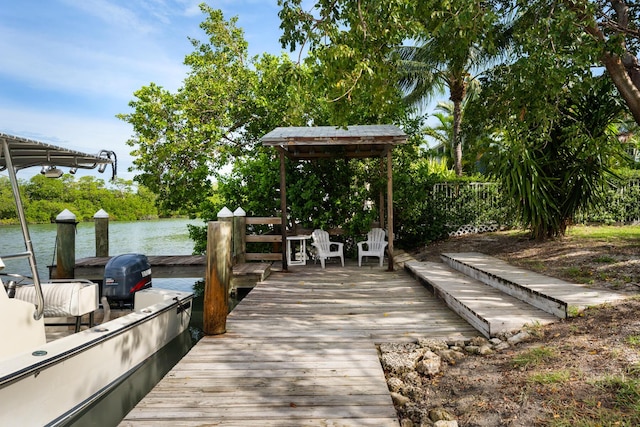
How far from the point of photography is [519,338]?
11.9 ft

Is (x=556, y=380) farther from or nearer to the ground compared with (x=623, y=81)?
nearer to the ground

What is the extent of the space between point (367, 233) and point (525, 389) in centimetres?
656

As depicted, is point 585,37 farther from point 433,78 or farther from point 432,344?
point 433,78

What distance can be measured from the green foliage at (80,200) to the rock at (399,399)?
21775mm

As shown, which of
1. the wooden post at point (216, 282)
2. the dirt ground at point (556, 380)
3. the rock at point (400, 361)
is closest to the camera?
the dirt ground at point (556, 380)

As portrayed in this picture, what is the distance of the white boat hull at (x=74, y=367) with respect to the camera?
2730 millimetres

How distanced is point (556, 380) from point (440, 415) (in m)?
0.84

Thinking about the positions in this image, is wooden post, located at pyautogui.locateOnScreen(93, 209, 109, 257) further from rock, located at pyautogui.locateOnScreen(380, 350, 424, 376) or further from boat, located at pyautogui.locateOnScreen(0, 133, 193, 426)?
rock, located at pyautogui.locateOnScreen(380, 350, 424, 376)

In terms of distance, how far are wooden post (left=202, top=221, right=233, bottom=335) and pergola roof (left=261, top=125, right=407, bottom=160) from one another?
2995 mm

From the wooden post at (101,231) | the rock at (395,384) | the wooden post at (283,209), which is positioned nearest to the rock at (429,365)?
the rock at (395,384)

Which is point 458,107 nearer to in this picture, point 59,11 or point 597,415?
point 59,11

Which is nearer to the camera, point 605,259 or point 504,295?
point 504,295

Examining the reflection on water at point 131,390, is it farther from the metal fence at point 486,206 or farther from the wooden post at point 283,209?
the metal fence at point 486,206

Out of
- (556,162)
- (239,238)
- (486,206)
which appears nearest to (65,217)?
(239,238)
